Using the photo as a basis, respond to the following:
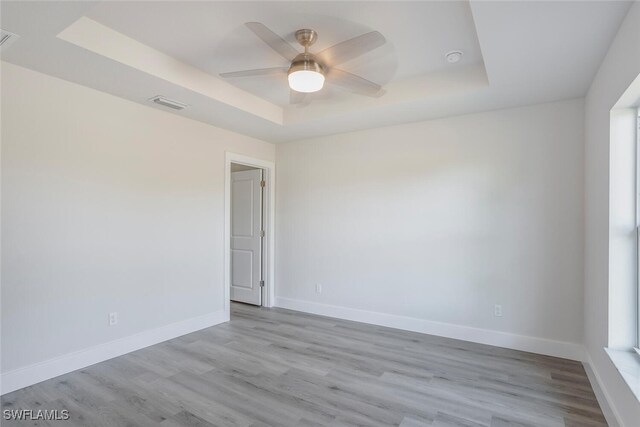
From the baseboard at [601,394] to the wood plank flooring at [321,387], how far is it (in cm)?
5

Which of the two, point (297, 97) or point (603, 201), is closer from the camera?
point (603, 201)

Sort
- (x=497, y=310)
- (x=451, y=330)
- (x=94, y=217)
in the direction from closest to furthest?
(x=94, y=217), (x=497, y=310), (x=451, y=330)

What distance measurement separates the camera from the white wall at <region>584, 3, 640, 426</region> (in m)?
1.79

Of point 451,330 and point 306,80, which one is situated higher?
point 306,80

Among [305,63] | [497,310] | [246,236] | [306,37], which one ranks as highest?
[306,37]

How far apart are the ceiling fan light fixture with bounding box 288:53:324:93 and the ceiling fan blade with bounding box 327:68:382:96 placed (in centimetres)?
16

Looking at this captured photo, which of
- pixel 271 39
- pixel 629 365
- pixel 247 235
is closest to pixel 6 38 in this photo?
pixel 271 39

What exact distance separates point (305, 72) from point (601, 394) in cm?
296

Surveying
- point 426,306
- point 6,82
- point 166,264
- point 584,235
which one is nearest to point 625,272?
point 584,235

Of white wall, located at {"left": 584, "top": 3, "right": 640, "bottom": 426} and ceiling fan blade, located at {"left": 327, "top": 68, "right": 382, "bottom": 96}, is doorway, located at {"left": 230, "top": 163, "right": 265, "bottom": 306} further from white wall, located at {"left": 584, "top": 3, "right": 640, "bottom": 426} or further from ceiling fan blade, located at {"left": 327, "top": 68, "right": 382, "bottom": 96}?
white wall, located at {"left": 584, "top": 3, "right": 640, "bottom": 426}

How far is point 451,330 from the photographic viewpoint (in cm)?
359

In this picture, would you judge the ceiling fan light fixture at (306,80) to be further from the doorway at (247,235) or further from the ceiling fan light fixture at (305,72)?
the doorway at (247,235)

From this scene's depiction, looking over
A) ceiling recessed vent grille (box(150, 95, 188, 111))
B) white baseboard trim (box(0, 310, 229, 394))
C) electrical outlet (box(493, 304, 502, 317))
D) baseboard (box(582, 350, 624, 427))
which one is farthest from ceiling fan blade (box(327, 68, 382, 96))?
white baseboard trim (box(0, 310, 229, 394))

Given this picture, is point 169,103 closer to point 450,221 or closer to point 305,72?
point 305,72
